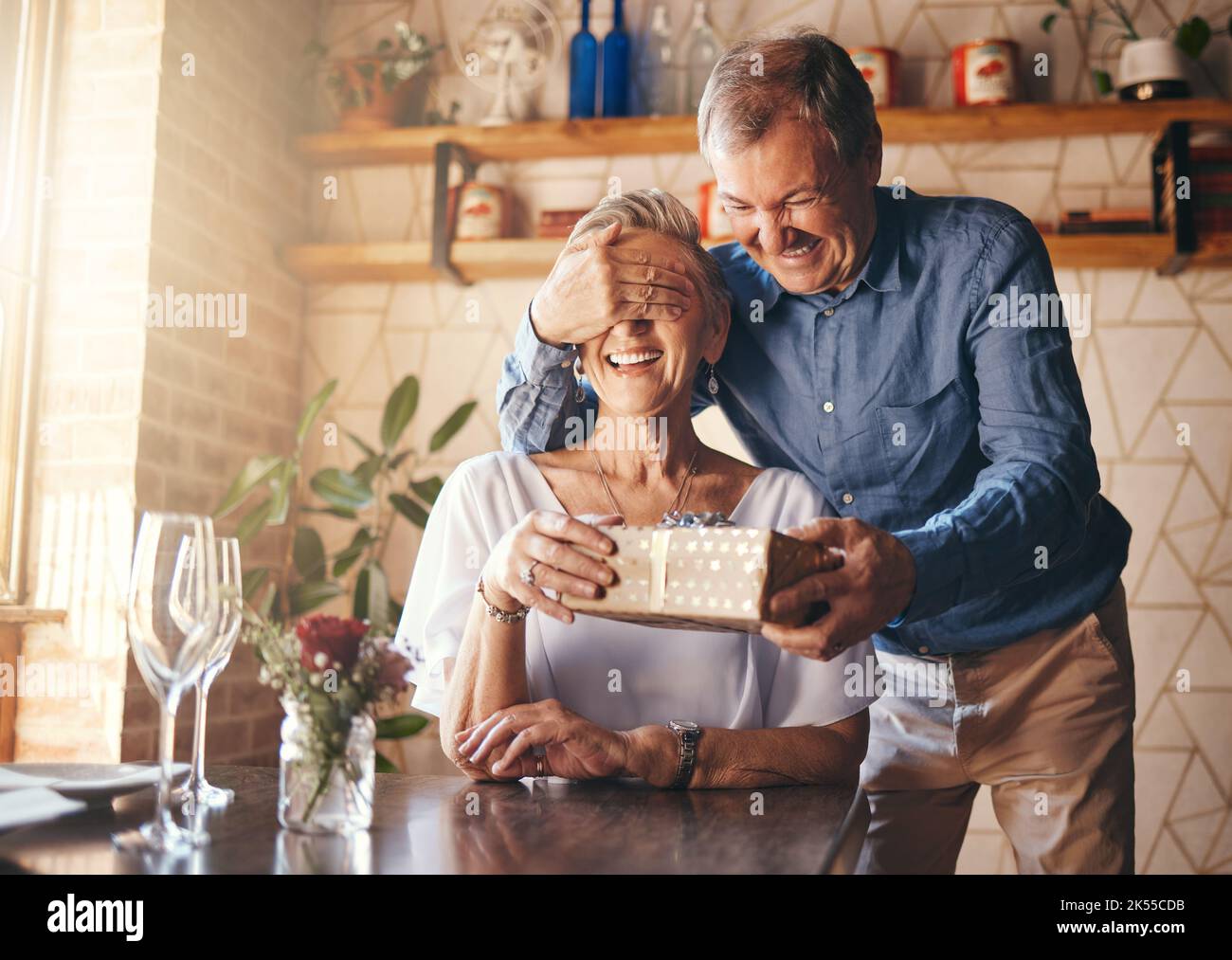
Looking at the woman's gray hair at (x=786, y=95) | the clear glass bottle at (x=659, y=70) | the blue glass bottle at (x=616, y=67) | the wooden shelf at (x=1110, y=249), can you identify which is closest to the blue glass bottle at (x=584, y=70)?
the blue glass bottle at (x=616, y=67)

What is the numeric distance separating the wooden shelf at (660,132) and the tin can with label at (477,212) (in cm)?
16

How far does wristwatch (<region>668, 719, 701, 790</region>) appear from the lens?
4.20 feet

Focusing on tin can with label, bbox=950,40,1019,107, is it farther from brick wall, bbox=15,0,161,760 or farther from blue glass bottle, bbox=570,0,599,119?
brick wall, bbox=15,0,161,760

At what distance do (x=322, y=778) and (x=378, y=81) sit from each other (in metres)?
3.13

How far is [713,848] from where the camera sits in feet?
3.09

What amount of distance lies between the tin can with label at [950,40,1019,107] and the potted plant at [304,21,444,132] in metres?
1.73

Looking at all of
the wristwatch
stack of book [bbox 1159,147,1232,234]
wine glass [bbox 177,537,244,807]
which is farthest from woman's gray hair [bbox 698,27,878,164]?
stack of book [bbox 1159,147,1232,234]

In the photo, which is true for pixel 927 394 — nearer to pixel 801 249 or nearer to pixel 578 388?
pixel 801 249

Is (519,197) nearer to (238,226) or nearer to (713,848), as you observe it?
(238,226)

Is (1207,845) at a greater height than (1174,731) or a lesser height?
lesser

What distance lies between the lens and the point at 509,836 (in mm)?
980

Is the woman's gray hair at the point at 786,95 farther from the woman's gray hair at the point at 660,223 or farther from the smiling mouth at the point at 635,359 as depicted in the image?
the smiling mouth at the point at 635,359
